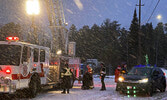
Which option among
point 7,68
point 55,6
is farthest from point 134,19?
point 7,68

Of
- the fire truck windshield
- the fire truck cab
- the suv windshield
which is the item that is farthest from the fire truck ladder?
the fire truck windshield

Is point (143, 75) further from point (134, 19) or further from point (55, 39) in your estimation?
point (134, 19)

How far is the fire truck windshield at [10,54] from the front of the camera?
9883mm

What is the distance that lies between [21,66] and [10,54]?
65cm

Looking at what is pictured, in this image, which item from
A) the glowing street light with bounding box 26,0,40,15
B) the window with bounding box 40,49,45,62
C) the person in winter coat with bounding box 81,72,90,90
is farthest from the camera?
the glowing street light with bounding box 26,0,40,15

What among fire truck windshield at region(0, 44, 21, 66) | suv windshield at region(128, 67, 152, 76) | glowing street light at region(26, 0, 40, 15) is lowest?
suv windshield at region(128, 67, 152, 76)

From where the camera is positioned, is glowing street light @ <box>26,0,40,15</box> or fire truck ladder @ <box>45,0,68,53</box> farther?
fire truck ladder @ <box>45,0,68,53</box>

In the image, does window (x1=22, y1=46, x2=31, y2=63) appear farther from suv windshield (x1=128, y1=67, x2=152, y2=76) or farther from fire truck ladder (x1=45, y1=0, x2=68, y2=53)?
fire truck ladder (x1=45, y1=0, x2=68, y2=53)

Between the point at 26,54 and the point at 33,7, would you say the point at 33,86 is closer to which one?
the point at 26,54

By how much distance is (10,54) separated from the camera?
9992 millimetres

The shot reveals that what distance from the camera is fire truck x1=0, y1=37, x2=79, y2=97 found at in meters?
9.59

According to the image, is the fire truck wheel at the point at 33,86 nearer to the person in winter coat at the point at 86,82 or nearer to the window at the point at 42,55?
the window at the point at 42,55

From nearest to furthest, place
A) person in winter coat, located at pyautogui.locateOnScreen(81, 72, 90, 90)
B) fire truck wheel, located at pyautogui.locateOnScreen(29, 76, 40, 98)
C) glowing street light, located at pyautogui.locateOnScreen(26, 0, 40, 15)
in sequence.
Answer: fire truck wheel, located at pyautogui.locateOnScreen(29, 76, 40, 98)
person in winter coat, located at pyautogui.locateOnScreen(81, 72, 90, 90)
glowing street light, located at pyautogui.locateOnScreen(26, 0, 40, 15)

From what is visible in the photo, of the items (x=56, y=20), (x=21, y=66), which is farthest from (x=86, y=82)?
(x=56, y=20)
